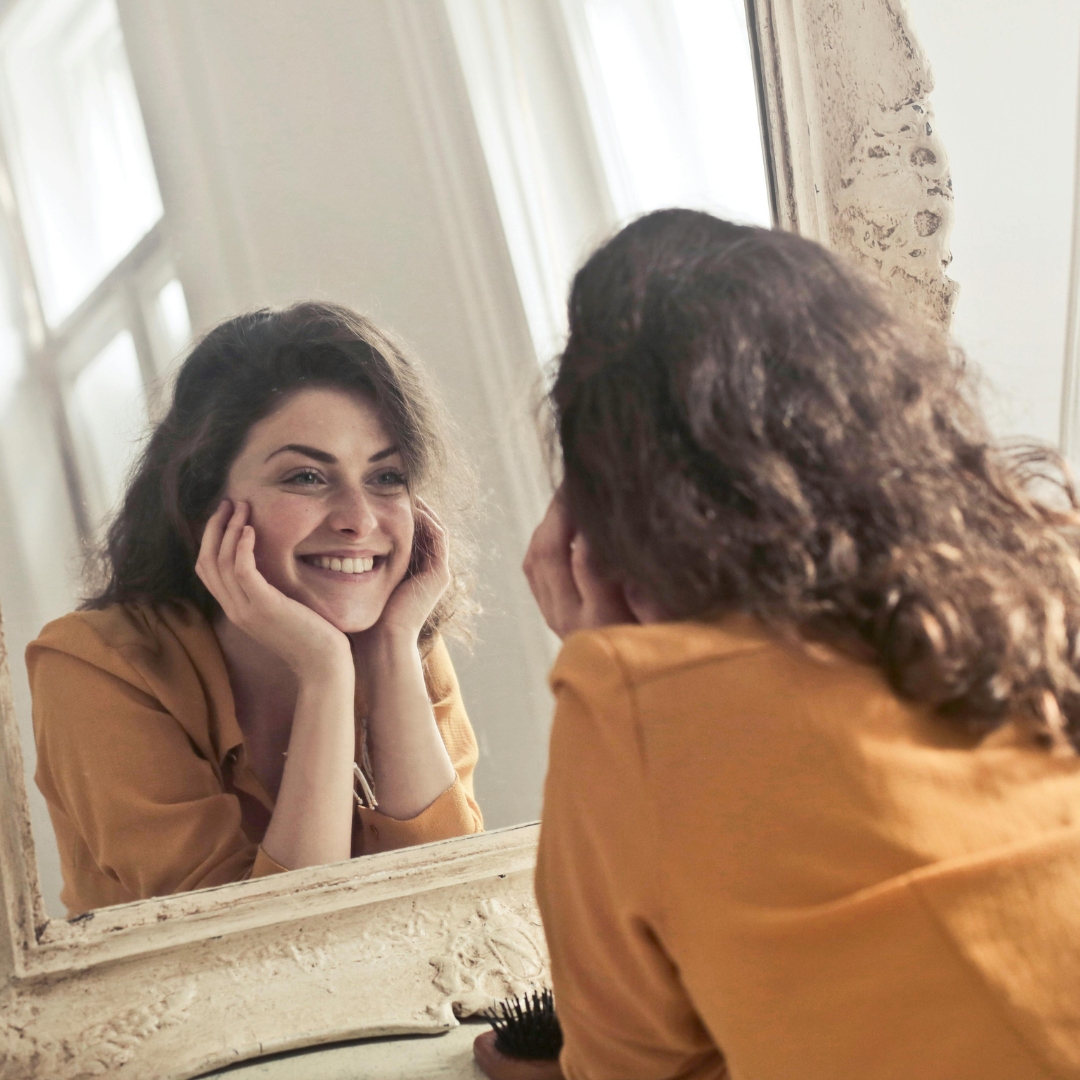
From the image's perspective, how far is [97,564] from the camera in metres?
0.83

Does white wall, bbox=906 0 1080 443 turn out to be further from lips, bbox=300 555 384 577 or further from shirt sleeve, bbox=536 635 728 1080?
shirt sleeve, bbox=536 635 728 1080

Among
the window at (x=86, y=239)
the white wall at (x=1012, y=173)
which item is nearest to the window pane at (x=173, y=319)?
the window at (x=86, y=239)

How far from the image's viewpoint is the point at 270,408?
87cm

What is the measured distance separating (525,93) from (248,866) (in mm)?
761

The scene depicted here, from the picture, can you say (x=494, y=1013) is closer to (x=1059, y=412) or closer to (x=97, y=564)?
(x=97, y=564)

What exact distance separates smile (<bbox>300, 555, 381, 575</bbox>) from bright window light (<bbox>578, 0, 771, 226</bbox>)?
44 centimetres

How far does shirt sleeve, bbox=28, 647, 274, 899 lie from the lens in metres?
0.81

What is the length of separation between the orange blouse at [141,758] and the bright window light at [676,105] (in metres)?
0.61

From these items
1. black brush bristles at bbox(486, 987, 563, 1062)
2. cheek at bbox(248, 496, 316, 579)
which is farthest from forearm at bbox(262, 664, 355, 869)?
black brush bristles at bbox(486, 987, 563, 1062)

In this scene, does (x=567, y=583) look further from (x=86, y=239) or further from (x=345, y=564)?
(x=86, y=239)

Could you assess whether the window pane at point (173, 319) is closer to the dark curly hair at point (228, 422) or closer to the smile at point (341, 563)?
the dark curly hair at point (228, 422)

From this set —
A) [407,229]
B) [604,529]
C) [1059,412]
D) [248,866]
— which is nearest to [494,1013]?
[248,866]

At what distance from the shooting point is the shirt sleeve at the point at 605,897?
52 centimetres

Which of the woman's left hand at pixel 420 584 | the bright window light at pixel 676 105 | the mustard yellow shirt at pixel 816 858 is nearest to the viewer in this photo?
the mustard yellow shirt at pixel 816 858
